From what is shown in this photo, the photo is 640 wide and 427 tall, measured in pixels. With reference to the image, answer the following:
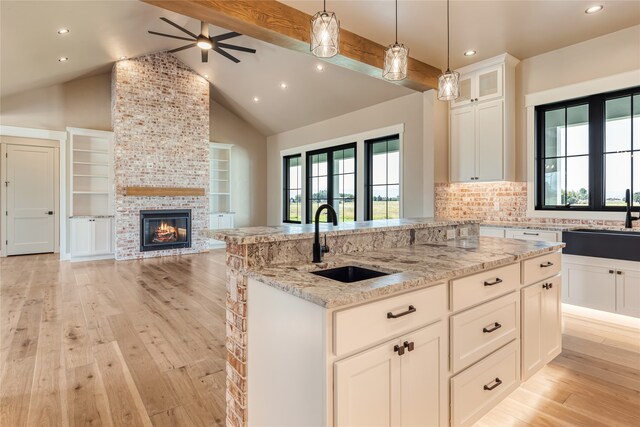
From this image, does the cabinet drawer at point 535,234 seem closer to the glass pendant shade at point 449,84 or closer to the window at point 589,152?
the window at point 589,152

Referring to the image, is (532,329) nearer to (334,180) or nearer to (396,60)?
(396,60)

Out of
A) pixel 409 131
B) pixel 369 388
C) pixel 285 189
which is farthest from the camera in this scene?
pixel 285 189

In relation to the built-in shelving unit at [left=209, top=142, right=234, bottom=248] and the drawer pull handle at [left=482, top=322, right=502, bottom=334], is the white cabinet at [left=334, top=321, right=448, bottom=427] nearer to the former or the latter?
the drawer pull handle at [left=482, top=322, right=502, bottom=334]

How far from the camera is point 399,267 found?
1.75 m

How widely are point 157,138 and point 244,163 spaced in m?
2.46

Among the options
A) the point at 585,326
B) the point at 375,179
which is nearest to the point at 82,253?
the point at 375,179

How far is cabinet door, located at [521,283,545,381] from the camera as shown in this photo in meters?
2.18

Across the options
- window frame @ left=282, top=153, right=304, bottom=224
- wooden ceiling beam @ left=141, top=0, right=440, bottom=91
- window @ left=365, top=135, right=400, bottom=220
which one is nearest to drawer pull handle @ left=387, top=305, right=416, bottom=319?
wooden ceiling beam @ left=141, top=0, right=440, bottom=91

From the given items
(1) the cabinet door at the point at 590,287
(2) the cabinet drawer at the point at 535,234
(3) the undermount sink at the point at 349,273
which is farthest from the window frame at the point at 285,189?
(3) the undermount sink at the point at 349,273

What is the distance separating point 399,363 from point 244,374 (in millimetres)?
779

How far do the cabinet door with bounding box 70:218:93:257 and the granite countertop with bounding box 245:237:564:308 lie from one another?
680 centimetres

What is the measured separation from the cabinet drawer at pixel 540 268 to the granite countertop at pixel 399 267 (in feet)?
0.17

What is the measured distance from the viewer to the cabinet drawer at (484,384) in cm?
172

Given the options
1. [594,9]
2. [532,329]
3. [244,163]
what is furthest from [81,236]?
[594,9]
